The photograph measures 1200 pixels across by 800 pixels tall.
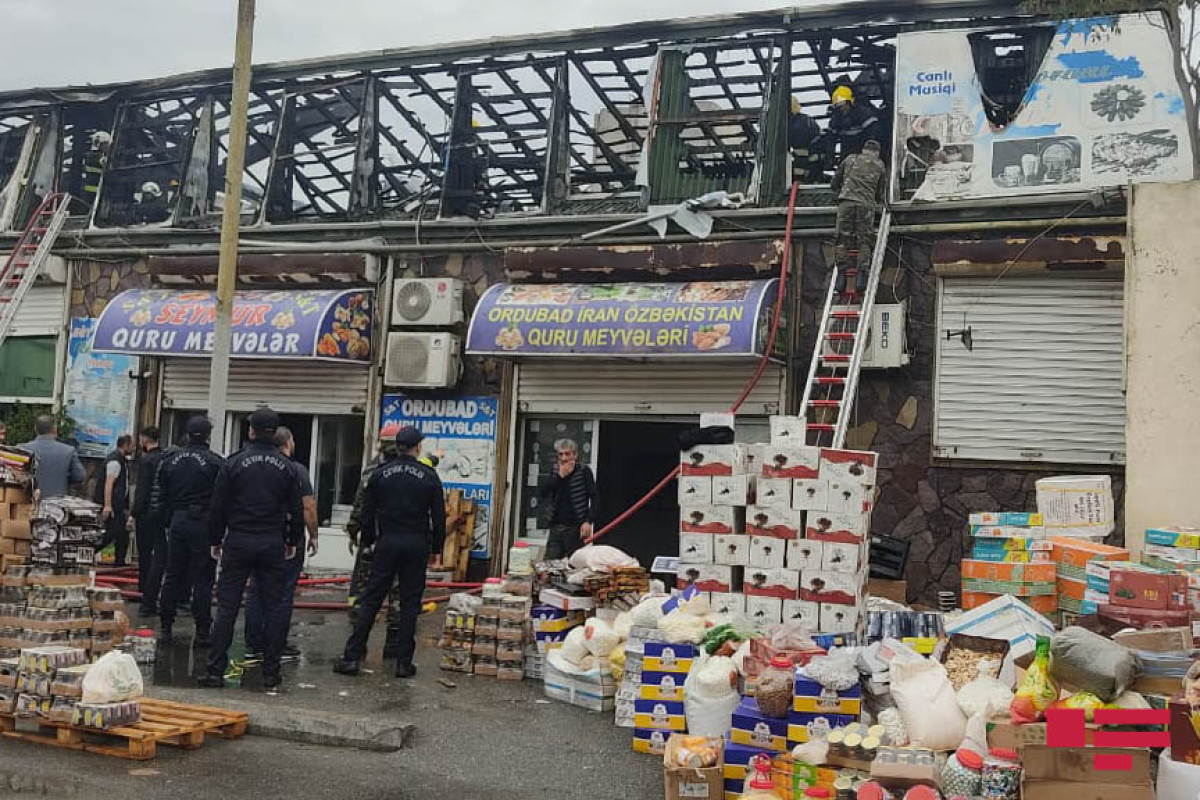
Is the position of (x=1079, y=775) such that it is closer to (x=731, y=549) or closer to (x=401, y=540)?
(x=731, y=549)

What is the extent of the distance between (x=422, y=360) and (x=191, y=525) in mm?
4970

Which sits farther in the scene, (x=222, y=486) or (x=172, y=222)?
(x=172, y=222)

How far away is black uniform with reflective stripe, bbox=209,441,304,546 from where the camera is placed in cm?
878

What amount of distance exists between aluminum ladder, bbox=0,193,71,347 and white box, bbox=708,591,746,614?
12.6 meters

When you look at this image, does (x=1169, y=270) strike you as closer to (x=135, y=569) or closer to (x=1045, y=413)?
(x=1045, y=413)

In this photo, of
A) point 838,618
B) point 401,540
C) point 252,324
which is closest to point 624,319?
point 401,540

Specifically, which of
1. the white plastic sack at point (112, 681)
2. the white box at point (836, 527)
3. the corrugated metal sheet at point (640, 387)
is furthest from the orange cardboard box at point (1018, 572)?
the white plastic sack at point (112, 681)

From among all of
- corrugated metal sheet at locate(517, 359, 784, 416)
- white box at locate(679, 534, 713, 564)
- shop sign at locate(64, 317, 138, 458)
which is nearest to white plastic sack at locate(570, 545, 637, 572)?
white box at locate(679, 534, 713, 564)

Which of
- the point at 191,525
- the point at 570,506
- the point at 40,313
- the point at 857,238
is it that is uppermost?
the point at 857,238

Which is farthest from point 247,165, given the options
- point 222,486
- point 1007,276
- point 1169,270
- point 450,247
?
point 1169,270

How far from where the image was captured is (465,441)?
49.1 ft

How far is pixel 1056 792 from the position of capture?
514 cm

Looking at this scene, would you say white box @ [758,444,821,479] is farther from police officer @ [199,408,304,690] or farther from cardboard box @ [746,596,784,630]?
police officer @ [199,408,304,690]

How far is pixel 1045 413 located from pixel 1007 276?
61.6 inches
